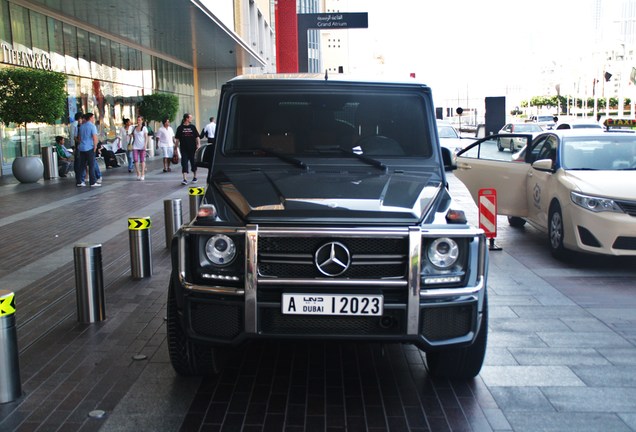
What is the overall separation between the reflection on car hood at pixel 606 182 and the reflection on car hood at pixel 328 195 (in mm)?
3903

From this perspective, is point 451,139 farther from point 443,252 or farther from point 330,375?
point 443,252

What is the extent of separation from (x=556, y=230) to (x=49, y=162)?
15992 mm

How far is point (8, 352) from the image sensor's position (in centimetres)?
433

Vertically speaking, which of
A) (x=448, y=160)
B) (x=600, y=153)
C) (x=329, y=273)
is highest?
(x=448, y=160)

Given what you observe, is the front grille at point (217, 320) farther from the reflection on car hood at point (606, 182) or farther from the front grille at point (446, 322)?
the reflection on car hood at point (606, 182)

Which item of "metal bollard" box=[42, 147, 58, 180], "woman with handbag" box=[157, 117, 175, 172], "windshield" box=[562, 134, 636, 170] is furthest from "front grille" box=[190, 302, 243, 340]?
"woman with handbag" box=[157, 117, 175, 172]

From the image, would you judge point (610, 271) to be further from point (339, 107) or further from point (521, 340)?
point (339, 107)

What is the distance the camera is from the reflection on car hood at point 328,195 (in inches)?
164

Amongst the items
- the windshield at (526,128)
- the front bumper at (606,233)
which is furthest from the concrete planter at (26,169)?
the windshield at (526,128)

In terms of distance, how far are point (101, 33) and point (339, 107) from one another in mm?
26257

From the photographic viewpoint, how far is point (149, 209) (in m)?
13.8

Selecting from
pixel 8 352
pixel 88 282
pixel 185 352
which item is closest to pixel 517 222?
pixel 88 282

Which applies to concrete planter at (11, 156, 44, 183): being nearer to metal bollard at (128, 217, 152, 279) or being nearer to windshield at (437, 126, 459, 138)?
metal bollard at (128, 217, 152, 279)

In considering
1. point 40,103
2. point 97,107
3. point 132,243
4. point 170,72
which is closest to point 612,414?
point 132,243
